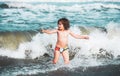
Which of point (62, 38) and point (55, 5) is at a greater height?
point (55, 5)

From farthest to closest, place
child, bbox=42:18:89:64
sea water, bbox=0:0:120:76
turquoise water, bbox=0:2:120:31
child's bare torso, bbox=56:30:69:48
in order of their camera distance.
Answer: turquoise water, bbox=0:2:120:31 < sea water, bbox=0:0:120:76 < child's bare torso, bbox=56:30:69:48 < child, bbox=42:18:89:64

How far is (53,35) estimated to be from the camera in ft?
24.3

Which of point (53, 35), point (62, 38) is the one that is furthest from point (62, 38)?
point (53, 35)

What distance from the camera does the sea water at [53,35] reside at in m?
6.47

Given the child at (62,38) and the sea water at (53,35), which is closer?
the child at (62,38)

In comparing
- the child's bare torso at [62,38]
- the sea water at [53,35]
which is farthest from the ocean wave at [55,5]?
the child's bare torso at [62,38]

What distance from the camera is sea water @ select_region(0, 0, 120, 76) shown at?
21.2ft

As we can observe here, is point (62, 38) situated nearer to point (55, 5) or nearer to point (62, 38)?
Result: point (62, 38)

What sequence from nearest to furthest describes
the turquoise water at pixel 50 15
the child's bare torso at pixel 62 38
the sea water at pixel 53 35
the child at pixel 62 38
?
1. the child at pixel 62 38
2. the child's bare torso at pixel 62 38
3. the sea water at pixel 53 35
4. the turquoise water at pixel 50 15

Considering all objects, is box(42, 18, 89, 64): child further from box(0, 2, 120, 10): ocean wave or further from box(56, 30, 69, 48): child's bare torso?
box(0, 2, 120, 10): ocean wave

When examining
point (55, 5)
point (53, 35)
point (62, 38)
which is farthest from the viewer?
point (55, 5)

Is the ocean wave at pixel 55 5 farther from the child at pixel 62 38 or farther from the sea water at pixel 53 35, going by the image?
the child at pixel 62 38

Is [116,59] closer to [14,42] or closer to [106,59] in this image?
[106,59]

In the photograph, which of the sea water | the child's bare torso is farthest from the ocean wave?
the child's bare torso
